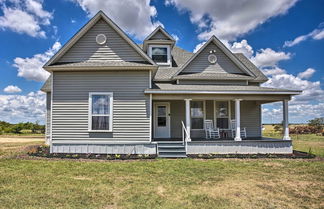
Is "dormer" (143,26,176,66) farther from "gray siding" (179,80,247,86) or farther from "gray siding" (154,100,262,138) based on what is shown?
"gray siding" (154,100,262,138)

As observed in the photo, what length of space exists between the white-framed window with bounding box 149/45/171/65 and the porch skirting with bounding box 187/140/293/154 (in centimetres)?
634

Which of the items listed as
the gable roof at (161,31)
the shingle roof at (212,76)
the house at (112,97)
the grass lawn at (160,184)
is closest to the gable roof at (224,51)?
the shingle roof at (212,76)

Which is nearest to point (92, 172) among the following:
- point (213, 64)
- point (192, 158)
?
point (192, 158)

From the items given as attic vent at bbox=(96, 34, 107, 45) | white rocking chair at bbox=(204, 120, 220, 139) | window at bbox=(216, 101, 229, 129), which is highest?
attic vent at bbox=(96, 34, 107, 45)

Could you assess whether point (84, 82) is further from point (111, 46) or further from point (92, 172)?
point (92, 172)

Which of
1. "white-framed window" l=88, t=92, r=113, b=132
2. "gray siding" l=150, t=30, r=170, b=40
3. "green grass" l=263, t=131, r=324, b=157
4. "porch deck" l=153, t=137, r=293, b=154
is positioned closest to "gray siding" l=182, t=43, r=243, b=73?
"gray siding" l=150, t=30, r=170, b=40

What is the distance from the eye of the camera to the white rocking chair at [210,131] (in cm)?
1218

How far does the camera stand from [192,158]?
947 cm

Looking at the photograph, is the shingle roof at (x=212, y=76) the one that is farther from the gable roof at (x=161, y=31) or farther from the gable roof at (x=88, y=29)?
the gable roof at (x=88, y=29)

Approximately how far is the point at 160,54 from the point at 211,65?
136 inches

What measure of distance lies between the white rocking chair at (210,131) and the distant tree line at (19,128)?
95.6 ft

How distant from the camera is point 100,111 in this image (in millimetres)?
10523

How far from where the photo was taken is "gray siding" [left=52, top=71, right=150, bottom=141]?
10422 mm

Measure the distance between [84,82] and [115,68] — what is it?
1738 mm
